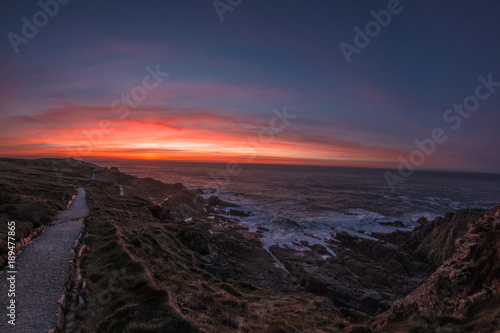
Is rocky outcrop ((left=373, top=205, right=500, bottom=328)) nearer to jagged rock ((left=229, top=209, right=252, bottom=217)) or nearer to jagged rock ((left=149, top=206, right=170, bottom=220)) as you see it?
jagged rock ((left=149, top=206, right=170, bottom=220))

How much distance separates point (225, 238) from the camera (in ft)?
91.7

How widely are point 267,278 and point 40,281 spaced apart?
1597cm

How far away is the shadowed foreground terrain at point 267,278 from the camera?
30.4 feet

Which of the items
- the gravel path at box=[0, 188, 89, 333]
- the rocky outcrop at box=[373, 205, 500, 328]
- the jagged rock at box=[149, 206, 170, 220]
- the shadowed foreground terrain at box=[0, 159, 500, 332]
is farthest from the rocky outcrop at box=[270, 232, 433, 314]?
the gravel path at box=[0, 188, 89, 333]

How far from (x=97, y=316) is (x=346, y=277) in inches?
796

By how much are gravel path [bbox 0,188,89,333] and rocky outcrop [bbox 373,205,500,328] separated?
48.4ft

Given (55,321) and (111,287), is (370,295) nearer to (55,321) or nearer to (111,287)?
(111,287)

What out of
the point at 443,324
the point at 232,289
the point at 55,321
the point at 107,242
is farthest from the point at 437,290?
the point at 107,242

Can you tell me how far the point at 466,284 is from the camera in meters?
9.74

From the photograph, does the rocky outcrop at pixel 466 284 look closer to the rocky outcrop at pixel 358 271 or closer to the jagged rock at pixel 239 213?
the rocky outcrop at pixel 358 271

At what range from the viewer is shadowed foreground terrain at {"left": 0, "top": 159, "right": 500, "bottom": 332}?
927cm

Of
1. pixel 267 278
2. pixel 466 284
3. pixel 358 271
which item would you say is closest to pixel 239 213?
pixel 267 278

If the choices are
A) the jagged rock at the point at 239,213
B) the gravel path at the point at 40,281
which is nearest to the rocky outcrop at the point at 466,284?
the gravel path at the point at 40,281

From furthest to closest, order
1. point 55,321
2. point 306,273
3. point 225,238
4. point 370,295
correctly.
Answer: point 225,238, point 306,273, point 370,295, point 55,321
